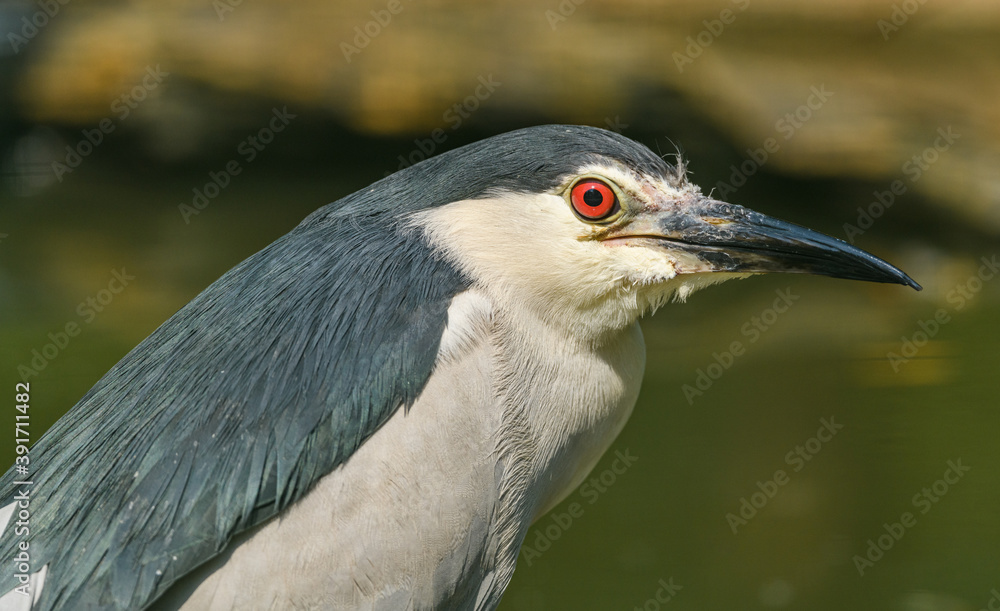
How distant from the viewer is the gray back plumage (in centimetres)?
230

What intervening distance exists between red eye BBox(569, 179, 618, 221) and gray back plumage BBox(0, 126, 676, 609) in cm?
7

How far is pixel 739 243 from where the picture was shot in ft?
9.06

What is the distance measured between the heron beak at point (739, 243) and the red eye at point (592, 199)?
8 centimetres

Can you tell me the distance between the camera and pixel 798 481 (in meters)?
5.27

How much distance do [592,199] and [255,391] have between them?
99cm

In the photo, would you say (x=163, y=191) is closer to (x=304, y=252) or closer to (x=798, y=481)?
(x=798, y=481)

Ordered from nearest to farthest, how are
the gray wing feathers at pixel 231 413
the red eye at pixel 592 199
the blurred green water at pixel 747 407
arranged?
the gray wing feathers at pixel 231 413 → the red eye at pixel 592 199 → the blurred green water at pixel 747 407

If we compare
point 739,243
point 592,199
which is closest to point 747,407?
point 739,243

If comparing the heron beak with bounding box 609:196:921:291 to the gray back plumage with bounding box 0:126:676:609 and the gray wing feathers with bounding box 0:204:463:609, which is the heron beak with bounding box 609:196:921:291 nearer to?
the gray back plumage with bounding box 0:126:676:609

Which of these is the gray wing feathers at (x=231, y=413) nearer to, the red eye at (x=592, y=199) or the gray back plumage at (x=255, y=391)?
the gray back plumage at (x=255, y=391)

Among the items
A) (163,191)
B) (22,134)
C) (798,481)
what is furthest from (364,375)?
(22,134)

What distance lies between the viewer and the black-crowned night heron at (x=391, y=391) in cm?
234

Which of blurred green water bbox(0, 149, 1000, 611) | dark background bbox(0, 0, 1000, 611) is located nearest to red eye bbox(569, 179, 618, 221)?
blurred green water bbox(0, 149, 1000, 611)

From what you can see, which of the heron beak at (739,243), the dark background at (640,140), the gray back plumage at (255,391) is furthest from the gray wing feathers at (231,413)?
the dark background at (640,140)
